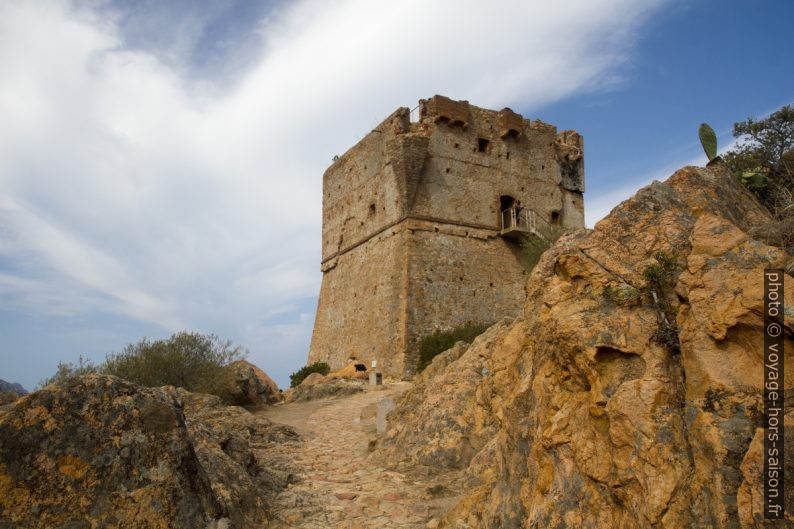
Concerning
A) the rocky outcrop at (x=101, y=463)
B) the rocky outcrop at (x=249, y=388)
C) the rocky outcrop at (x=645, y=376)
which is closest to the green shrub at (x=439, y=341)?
the rocky outcrop at (x=249, y=388)

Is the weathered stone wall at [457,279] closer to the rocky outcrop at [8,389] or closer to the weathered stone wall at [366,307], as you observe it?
the weathered stone wall at [366,307]

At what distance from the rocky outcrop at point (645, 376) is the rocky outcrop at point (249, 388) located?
36.1ft

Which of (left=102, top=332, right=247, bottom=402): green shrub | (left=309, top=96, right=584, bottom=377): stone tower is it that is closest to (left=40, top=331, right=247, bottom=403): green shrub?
(left=102, top=332, right=247, bottom=402): green shrub

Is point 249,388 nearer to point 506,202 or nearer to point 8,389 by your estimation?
point 8,389

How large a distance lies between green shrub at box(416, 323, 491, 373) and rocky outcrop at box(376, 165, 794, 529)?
14346mm

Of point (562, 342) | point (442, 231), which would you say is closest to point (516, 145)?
point (442, 231)

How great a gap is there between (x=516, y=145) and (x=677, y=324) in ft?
68.2

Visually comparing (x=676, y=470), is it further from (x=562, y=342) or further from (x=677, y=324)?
(x=562, y=342)

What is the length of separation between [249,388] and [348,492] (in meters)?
9.40

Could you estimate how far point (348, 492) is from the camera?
6.33 meters

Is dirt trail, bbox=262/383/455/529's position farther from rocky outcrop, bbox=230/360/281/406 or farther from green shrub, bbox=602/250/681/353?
rocky outcrop, bbox=230/360/281/406

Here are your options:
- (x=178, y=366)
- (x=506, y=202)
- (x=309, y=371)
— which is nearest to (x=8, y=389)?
(x=178, y=366)

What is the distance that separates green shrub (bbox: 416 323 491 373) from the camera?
19312 millimetres

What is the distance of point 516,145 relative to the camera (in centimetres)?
2344
